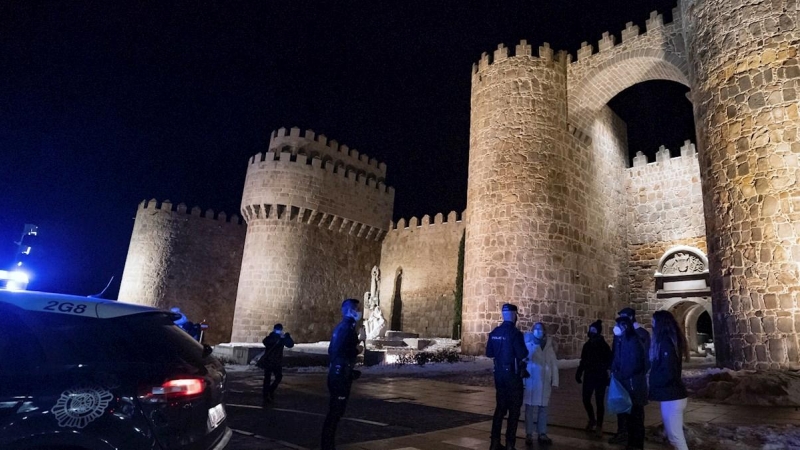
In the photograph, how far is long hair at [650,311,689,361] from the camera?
13.3 feet

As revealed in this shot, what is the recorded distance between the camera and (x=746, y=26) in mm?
10695

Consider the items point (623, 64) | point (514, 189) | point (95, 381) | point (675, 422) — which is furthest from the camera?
point (623, 64)

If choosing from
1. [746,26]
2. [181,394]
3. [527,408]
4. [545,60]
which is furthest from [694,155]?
[181,394]

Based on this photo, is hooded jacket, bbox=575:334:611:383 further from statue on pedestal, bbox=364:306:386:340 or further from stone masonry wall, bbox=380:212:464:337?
stone masonry wall, bbox=380:212:464:337

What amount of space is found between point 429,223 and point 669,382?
74.4 feet

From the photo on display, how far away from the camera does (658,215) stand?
1888cm

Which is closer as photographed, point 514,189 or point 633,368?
point 633,368

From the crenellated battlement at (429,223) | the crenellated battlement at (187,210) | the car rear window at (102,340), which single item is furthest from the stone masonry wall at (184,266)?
the car rear window at (102,340)

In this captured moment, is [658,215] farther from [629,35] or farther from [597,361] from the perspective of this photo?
[597,361]

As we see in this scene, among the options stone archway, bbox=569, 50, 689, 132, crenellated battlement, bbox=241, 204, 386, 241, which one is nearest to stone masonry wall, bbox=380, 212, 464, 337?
crenellated battlement, bbox=241, 204, 386, 241

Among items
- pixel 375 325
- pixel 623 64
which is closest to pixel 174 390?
pixel 375 325

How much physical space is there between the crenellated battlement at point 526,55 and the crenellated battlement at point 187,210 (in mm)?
21473

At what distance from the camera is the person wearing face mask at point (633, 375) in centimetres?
459

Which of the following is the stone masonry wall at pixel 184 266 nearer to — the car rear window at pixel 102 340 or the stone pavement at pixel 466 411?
the stone pavement at pixel 466 411
